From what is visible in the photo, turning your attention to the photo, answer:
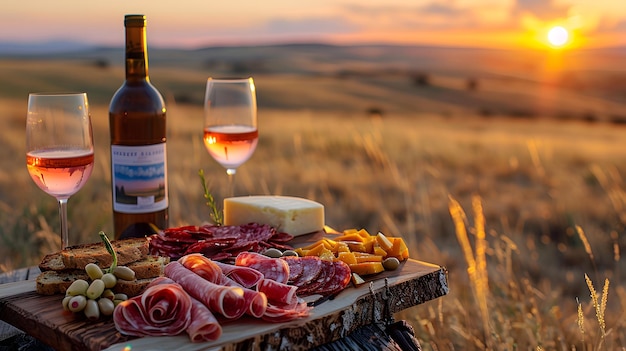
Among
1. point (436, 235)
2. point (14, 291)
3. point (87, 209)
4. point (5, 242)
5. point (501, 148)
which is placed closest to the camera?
point (14, 291)

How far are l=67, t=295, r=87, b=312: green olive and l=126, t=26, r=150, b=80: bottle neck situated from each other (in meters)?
1.22

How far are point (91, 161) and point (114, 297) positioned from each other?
75 cm

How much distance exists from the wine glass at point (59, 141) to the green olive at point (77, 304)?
28.6 inches

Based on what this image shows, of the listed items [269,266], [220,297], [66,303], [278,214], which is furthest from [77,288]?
[278,214]

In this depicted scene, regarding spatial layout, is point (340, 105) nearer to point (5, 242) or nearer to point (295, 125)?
point (295, 125)

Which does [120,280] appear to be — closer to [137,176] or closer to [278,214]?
[137,176]

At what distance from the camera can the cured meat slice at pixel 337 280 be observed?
2.14 metres

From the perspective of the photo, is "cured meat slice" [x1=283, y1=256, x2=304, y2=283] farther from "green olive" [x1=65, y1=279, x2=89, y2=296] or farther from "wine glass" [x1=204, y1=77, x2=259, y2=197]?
"wine glass" [x1=204, y1=77, x2=259, y2=197]

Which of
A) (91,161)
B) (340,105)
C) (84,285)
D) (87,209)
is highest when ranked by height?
(91,161)

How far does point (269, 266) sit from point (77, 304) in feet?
1.85

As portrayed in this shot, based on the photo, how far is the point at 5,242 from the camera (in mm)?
4285

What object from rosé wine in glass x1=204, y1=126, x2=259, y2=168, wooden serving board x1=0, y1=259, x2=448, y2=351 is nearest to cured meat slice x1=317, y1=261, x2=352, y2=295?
wooden serving board x1=0, y1=259, x2=448, y2=351

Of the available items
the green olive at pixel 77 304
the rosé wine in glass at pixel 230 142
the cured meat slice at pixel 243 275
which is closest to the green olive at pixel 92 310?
the green olive at pixel 77 304

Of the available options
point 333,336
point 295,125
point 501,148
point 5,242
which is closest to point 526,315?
point 333,336
